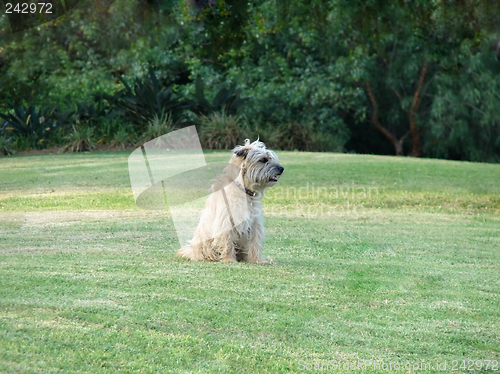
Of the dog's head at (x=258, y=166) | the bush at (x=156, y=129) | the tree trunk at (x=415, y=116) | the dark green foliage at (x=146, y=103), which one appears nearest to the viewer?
the dog's head at (x=258, y=166)

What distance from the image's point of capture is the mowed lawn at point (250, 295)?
4.42 metres

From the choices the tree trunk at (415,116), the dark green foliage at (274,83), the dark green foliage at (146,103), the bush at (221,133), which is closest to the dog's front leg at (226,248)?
the bush at (221,133)

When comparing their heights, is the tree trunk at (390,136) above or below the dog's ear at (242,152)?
below

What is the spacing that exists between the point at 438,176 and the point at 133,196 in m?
7.43

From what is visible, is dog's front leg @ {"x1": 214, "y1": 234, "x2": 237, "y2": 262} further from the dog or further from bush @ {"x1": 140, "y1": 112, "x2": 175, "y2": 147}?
bush @ {"x1": 140, "y1": 112, "x2": 175, "y2": 147}

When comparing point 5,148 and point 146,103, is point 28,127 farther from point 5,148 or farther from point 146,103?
point 146,103

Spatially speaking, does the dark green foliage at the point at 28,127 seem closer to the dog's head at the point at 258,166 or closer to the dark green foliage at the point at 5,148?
the dark green foliage at the point at 5,148

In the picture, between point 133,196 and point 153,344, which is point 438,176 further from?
point 153,344

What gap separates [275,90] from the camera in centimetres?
2558

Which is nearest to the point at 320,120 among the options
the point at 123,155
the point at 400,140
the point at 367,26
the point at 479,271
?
the point at 400,140

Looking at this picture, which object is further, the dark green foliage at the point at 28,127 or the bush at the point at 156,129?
the dark green foliage at the point at 28,127

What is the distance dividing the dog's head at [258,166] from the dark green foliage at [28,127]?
49.8ft

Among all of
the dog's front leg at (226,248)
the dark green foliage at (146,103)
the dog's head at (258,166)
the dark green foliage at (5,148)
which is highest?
the dark green foliage at (146,103)

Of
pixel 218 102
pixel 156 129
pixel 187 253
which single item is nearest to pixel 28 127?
pixel 156 129
